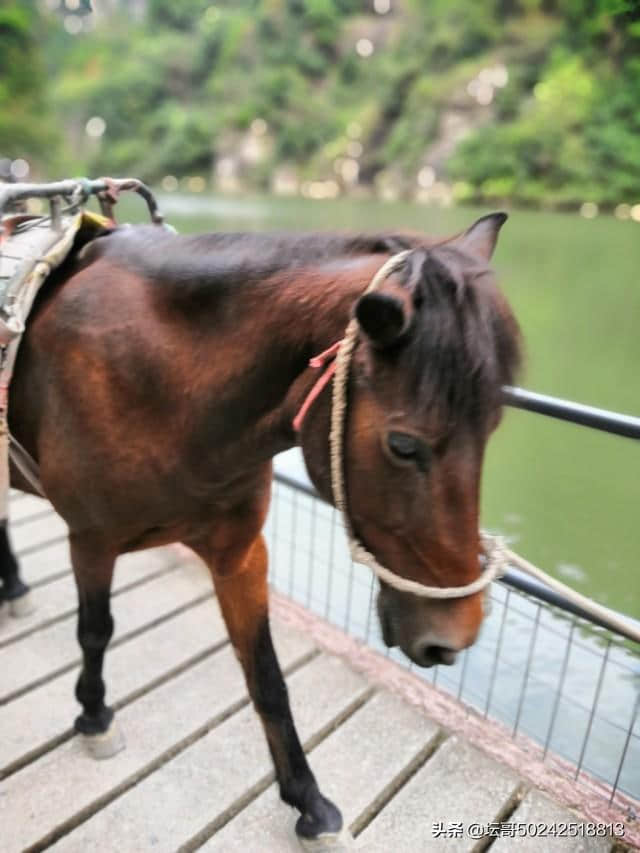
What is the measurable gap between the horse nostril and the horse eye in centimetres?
32

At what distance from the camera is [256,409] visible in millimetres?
1221

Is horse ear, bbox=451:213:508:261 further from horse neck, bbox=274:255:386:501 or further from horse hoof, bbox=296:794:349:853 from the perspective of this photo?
horse hoof, bbox=296:794:349:853

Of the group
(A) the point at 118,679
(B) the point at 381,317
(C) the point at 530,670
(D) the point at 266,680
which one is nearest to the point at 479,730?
(D) the point at 266,680

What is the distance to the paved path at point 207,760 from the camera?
169cm

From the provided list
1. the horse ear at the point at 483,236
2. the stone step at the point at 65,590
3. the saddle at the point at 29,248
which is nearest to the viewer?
the horse ear at the point at 483,236

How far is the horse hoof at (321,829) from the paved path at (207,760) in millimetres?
64

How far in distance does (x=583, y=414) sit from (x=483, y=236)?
0.73 metres

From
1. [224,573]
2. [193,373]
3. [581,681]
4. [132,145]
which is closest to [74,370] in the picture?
[193,373]

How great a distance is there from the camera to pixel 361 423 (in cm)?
96

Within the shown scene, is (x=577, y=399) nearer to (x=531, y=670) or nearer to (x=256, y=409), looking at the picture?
(x=531, y=670)

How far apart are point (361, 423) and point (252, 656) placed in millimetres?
950

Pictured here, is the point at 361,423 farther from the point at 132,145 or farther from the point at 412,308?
the point at 132,145

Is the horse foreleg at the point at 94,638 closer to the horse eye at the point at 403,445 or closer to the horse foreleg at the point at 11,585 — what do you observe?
the horse foreleg at the point at 11,585

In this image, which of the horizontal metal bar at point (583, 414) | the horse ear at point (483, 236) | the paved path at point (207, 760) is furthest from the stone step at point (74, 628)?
the horse ear at point (483, 236)
